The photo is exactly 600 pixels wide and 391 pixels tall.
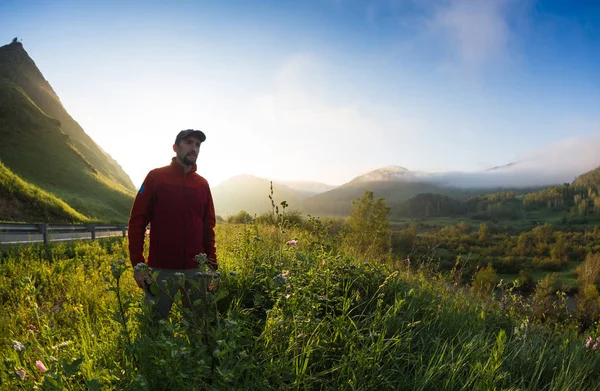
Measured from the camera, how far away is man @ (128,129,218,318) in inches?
134

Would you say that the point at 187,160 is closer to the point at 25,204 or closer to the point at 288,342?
the point at 288,342

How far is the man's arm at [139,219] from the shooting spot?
3307 mm

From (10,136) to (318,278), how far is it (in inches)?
2467

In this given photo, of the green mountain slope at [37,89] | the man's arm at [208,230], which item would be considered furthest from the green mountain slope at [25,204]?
the green mountain slope at [37,89]

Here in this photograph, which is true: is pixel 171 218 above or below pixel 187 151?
below

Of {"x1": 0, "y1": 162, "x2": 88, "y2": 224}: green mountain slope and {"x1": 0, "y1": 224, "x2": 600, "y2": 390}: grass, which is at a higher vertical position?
{"x1": 0, "y1": 162, "x2": 88, "y2": 224}: green mountain slope

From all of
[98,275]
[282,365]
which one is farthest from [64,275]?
[282,365]

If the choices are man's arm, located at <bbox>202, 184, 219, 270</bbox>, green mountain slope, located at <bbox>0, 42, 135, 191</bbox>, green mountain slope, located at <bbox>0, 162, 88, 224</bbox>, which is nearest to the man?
man's arm, located at <bbox>202, 184, 219, 270</bbox>

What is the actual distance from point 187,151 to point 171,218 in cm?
78

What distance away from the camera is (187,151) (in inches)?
141

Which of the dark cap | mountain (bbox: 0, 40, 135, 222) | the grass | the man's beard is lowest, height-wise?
the grass

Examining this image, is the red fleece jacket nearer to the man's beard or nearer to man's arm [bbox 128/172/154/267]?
man's arm [bbox 128/172/154/267]

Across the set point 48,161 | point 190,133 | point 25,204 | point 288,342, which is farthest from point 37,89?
point 288,342

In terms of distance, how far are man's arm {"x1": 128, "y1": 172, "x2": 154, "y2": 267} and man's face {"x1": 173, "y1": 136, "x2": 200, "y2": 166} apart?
391 millimetres
